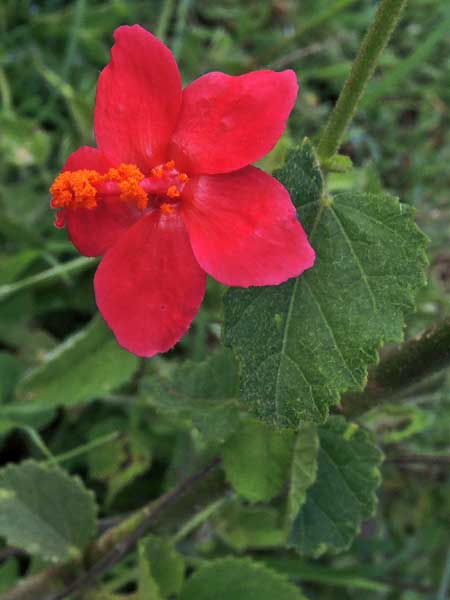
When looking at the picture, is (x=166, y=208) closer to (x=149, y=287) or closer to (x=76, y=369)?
(x=149, y=287)

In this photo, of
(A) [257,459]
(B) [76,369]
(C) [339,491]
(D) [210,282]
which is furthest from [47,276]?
(C) [339,491]

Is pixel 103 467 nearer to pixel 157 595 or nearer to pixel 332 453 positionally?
pixel 157 595

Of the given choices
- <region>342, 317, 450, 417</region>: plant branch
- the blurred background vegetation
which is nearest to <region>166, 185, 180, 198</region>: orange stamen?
<region>342, 317, 450, 417</region>: plant branch

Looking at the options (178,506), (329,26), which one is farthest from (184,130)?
(329,26)

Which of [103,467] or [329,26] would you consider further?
[329,26]

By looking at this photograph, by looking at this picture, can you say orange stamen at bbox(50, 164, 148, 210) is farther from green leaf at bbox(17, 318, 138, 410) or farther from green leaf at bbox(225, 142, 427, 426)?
green leaf at bbox(17, 318, 138, 410)

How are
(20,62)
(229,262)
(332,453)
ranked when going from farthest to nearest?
1. (20,62)
2. (332,453)
3. (229,262)

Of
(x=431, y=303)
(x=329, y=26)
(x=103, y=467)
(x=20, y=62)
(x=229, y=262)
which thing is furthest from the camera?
(x=329, y=26)

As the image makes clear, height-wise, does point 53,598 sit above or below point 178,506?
below
